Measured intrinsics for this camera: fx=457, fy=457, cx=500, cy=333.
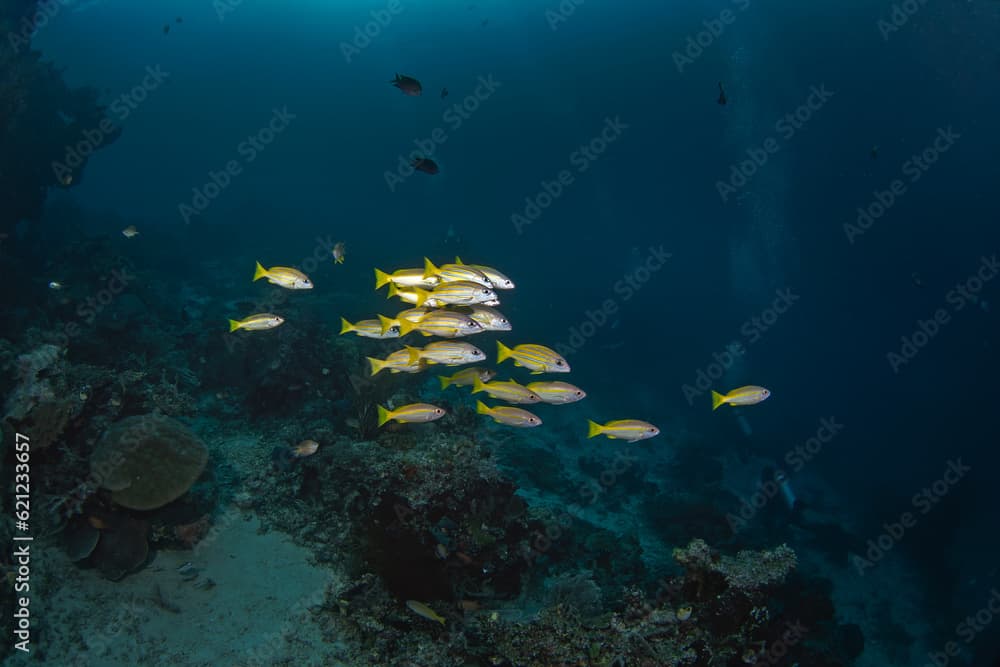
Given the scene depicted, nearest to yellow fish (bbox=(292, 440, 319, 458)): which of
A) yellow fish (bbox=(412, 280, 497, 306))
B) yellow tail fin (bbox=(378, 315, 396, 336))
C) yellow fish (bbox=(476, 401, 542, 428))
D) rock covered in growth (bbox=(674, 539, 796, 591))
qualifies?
yellow tail fin (bbox=(378, 315, 396, 336))

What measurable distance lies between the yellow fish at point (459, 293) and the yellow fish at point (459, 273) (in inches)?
3.4

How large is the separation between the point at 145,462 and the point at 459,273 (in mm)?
3813

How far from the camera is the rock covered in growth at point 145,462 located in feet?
15.2

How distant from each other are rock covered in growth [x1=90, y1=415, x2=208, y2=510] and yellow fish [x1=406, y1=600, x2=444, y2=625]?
269 cm

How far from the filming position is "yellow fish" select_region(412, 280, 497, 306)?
4691mm

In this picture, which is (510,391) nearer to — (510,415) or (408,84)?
(510,415)

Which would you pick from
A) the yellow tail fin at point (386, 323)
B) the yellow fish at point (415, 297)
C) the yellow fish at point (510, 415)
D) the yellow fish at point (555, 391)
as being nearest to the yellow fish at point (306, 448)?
the yellow tail fin at point (386, 323)

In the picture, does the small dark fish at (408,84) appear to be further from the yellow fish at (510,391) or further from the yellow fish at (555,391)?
the yellow fish at (555,391)

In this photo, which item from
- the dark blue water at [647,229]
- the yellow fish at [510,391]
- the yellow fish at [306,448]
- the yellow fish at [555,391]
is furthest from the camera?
the dark blue water at [647,229]

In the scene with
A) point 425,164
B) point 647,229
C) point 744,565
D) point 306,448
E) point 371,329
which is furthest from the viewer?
point 647,229

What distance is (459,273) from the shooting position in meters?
4.90

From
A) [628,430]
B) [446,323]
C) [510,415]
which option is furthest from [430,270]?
[628,430]

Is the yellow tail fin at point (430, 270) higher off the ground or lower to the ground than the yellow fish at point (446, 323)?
higher

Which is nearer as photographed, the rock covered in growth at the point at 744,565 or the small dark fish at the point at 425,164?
the rock covered in growth at the point at 744,565
